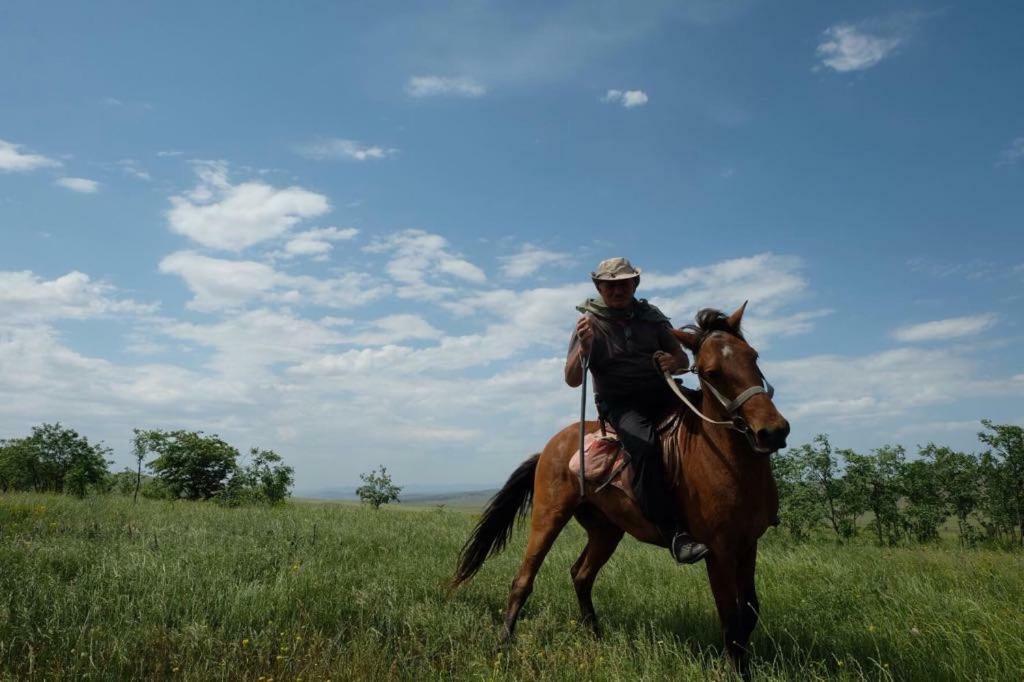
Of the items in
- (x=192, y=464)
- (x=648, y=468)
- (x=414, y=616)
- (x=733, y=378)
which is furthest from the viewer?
(x=192, y=464)

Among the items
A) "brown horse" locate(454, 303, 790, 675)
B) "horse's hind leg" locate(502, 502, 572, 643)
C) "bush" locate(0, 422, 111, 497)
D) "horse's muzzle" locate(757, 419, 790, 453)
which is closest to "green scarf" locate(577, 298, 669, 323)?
"brown horse" locate(454, 303, 790, 675)

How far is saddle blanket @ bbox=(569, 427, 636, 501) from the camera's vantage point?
5242 mm

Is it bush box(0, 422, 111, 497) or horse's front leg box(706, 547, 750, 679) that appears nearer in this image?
horse's front leg box(706, 547, 750, 679)

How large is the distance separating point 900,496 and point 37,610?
17.5 metres

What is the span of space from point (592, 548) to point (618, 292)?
277 cm

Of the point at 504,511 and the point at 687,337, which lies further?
the point at 504,511

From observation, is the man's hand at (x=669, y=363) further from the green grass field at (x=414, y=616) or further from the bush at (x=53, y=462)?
the bush at (x=53, y=462)

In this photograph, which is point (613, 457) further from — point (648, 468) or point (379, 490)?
point (379, 490)

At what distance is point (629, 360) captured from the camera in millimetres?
5258

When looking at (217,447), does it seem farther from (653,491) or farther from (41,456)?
(653,491)

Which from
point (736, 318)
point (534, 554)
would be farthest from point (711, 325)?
point (534, 554)

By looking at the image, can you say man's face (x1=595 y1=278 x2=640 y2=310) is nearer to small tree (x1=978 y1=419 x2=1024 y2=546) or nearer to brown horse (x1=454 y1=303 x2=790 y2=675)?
brown horse (x1=454 y1=303 x2=790 y2=675)

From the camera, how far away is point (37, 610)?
15.1 ft

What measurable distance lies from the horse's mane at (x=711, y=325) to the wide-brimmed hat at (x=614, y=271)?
2.39 ft
